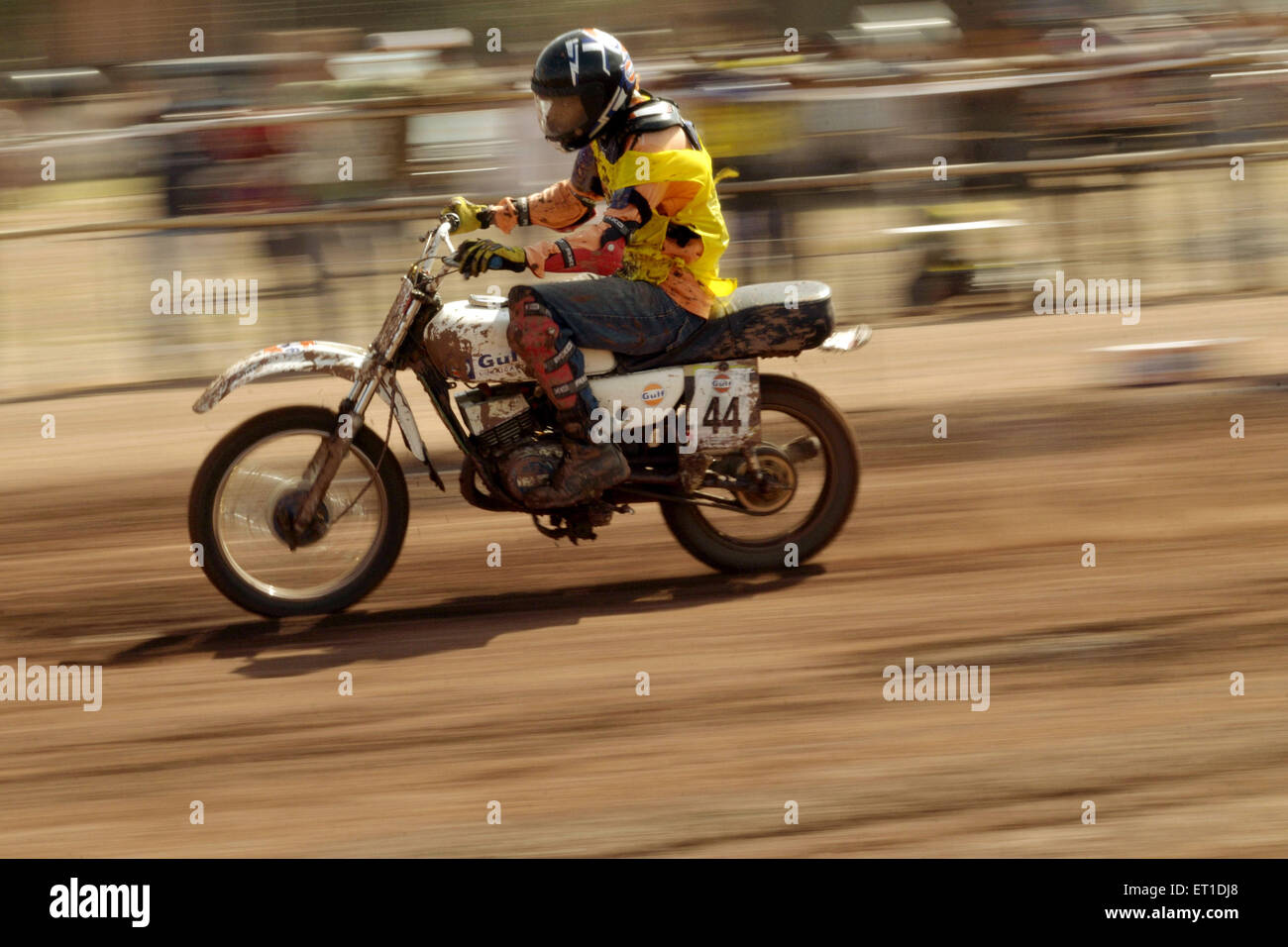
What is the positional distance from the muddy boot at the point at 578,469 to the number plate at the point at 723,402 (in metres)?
0.38

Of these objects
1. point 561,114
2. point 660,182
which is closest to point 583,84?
point 561,114

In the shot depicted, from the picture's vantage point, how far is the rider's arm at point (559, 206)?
5879 mm

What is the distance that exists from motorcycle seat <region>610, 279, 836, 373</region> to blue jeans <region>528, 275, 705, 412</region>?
6cm

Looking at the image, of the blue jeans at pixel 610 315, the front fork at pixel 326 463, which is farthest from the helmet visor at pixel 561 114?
the front fork at pixel 326 463

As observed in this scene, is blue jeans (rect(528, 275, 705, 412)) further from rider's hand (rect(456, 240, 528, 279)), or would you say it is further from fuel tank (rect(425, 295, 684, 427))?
rider's hand (rect(456, 240, 528, 279))

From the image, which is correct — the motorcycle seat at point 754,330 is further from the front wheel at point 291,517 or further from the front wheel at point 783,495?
the front wheel at point 291,517

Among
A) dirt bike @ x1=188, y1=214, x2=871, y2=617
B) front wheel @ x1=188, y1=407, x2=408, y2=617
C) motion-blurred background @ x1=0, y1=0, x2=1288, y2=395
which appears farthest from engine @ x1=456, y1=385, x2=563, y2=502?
motion-blurred background @ x1=0, y1=0, x2=1288, y2=395

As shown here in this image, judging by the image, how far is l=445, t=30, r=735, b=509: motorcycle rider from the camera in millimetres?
5375

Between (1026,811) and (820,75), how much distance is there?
8.01 m

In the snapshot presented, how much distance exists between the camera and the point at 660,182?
5391 millimetres

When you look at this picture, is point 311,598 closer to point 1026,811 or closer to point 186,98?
point 1026,811

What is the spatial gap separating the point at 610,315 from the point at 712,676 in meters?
1.45

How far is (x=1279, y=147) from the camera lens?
35.2 feet

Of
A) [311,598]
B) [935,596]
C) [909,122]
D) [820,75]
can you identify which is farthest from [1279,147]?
[311,598]
